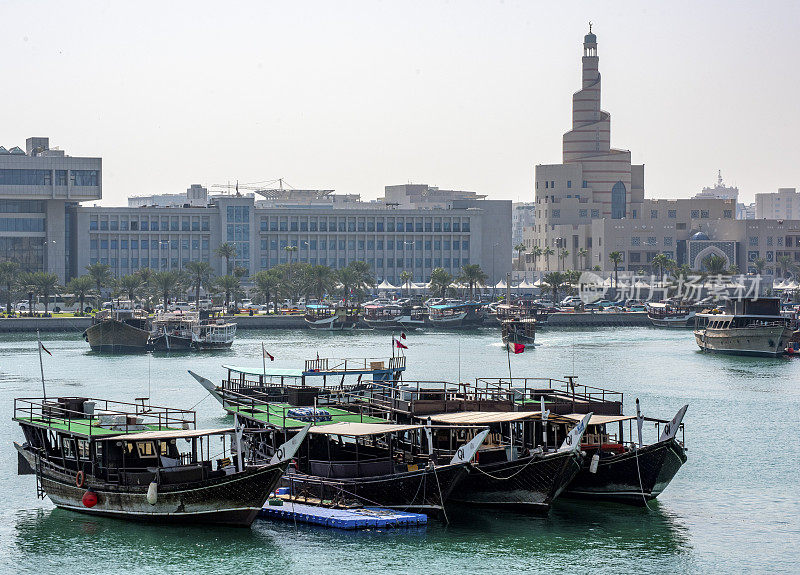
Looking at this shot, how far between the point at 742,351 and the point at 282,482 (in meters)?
84.2

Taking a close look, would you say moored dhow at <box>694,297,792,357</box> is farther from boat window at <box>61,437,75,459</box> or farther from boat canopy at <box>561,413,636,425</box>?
boat window at <box>61,437,75,459</box>

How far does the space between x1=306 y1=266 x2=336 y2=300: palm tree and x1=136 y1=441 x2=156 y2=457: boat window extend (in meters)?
131

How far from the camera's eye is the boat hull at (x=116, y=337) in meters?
120

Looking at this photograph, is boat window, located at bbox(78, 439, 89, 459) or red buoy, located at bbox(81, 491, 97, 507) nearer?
red buoy, located at bbox(81, 491, 97, 507)

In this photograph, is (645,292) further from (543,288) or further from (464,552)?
(464,552)

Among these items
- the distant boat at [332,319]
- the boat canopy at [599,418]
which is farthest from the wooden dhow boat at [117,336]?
the boat canopy at [599,418]

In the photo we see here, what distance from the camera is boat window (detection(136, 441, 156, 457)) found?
43.6 metres

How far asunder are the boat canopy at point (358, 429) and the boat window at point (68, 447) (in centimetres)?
884

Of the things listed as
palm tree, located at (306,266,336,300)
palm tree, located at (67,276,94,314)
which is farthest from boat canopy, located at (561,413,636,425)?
palm tree, located at (306,266,336,300)

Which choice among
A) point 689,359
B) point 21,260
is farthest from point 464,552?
point 21,260

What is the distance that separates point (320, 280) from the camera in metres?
175

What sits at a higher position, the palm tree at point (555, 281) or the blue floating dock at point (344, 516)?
the palm tree at point (555, 281)

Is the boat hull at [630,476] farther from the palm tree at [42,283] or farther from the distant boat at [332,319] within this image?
the palm tree at [42,283]

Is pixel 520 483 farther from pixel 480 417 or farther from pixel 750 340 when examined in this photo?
pixel 750 340
